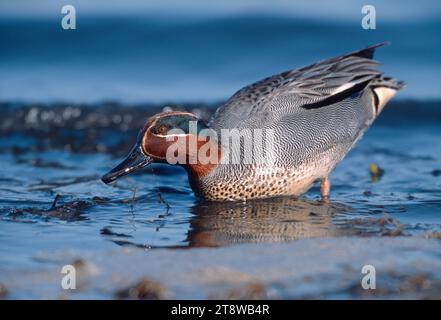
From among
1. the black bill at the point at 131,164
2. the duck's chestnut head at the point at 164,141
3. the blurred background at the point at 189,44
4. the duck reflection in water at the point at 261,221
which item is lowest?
the duck reflection in water at the point at 261,221

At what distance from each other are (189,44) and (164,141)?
18.3 ft

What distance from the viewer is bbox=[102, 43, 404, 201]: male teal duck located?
5.46 metres

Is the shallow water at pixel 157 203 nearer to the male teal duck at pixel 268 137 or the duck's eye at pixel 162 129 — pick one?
the male teal duck at pixel 268 137

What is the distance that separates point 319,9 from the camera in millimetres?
11266

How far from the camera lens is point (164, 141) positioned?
213 inches

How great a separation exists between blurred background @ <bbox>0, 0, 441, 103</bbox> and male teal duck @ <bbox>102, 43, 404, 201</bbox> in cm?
362

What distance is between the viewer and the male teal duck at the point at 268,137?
5.46 meters

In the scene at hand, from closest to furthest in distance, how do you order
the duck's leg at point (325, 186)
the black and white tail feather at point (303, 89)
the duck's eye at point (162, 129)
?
the duck's eye at point (162, 129), the black and white tail feather at point (303, 89), the duck's leg at point (325, 186)

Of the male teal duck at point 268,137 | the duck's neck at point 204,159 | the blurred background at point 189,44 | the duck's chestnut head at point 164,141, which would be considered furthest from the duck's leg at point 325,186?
the blurred background at point 189,44

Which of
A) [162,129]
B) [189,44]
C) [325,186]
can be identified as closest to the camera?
[162,129]

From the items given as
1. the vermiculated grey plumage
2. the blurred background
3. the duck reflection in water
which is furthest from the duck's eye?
the blurred background

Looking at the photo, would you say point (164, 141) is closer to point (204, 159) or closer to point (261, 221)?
point (204, 159)

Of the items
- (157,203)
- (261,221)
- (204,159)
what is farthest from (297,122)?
(157,203)

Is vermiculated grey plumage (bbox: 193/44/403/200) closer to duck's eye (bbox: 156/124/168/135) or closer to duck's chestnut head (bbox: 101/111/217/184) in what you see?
duck's chestnut head (bbox: 101/111/217/184)
